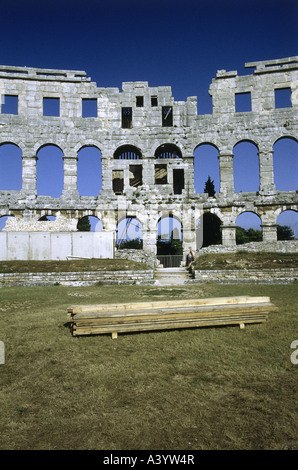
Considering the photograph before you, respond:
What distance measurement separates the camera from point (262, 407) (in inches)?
132

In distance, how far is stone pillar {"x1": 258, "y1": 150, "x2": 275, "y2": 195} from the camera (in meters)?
24.1

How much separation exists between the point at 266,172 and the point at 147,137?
10.2 m

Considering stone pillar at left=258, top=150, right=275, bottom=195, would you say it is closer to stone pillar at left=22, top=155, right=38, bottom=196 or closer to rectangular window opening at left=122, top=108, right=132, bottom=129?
rectangular window opening at left=122, top=108, right=132, bottom=129

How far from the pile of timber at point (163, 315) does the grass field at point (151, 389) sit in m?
0.17

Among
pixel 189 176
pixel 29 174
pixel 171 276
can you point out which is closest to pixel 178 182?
pixel 189 176

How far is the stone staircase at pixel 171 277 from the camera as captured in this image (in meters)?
15.3

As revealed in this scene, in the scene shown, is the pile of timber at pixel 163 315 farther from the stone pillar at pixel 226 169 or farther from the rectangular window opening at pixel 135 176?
the rectangular window opening at pixel 135 176

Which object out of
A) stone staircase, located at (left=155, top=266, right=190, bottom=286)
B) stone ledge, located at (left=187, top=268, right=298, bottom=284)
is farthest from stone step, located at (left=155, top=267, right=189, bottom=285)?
stone ledge, located at (left=187, top=268, right=298, bottom=284)

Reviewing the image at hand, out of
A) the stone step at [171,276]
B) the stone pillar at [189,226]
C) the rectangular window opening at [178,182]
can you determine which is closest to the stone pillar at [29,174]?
the stone pillar at [189,226]

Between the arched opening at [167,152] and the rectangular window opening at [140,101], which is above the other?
the rectangular window opening at [140,101]

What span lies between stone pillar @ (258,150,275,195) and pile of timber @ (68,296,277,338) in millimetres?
19544

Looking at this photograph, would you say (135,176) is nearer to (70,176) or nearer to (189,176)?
(189,176)

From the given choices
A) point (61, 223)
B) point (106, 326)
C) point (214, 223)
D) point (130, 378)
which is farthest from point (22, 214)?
point (130, 378)

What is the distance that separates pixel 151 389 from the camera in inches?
151
